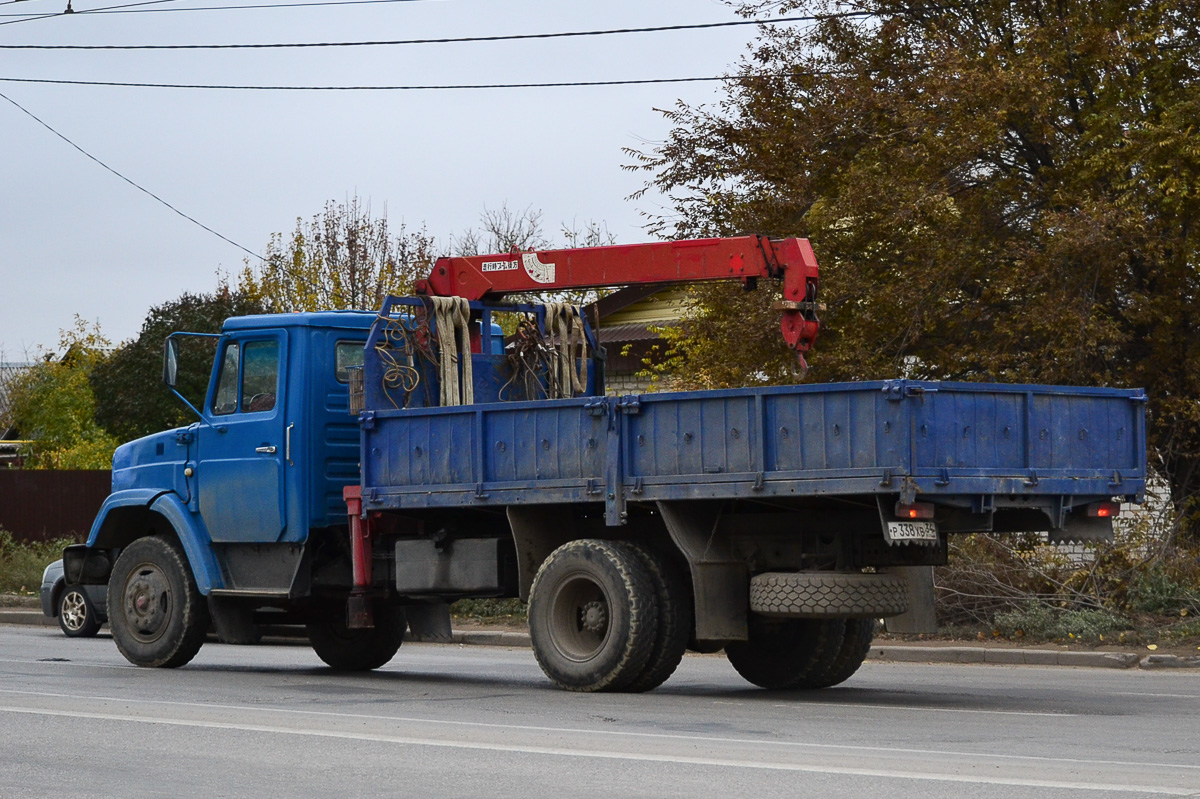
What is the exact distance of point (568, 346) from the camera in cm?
1382

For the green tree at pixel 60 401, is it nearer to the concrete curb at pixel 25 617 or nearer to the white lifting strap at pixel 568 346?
the concrete curb at pixel 25 617

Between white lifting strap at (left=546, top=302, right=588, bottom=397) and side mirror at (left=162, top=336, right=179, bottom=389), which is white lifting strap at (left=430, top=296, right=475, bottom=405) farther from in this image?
side mirror at (left=162, top=336, right=179, bottom=389)

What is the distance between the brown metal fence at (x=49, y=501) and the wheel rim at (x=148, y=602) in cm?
1514

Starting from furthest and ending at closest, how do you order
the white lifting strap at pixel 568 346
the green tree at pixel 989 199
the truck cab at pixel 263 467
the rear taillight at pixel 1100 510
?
the green tree at pixel 989 199, the white lifting strap at pixel 568 346, the truck cab at pixel 263 467, the rear taillight at pixel 1100 510

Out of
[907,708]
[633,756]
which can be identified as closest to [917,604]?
[907,708]

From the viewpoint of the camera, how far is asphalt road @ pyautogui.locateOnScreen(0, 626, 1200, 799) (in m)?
7.14

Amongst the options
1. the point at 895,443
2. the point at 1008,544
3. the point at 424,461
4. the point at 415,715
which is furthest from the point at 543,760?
the point at 1008,544

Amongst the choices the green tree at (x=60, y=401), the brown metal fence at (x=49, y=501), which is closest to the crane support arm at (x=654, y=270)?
the brown metal fence at (x=49, y=501)

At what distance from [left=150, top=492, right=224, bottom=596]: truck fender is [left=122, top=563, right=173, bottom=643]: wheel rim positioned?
34 cm

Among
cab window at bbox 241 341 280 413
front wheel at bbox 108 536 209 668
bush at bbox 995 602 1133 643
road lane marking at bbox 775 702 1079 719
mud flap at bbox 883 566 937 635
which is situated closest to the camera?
road lane marking at bbox 775 702 1079 719

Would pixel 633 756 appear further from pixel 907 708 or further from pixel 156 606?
pixel 156 606

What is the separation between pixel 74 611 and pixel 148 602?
23.3 ft

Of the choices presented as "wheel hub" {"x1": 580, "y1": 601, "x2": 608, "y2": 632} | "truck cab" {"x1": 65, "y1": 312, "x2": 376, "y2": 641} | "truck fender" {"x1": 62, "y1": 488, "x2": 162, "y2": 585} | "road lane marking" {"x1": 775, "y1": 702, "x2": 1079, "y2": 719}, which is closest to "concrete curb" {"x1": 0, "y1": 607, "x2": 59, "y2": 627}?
"truck fender" {"x1": 62, "y1": 488, "x2": 162, "y2": 585}

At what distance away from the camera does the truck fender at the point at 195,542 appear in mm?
13477
